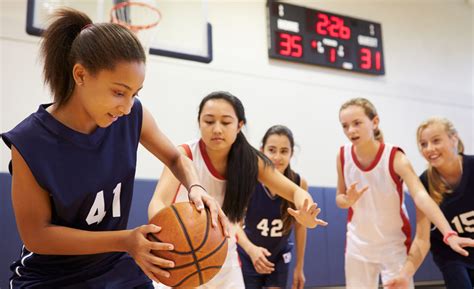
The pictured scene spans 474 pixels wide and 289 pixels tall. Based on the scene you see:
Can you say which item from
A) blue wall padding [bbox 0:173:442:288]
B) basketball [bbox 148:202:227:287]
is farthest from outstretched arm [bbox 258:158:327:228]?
blue wall padding [bbox 0:173:442:288]

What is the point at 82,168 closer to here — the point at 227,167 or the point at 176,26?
the point at 227,167

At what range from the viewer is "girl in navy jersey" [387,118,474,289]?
2.86 meters

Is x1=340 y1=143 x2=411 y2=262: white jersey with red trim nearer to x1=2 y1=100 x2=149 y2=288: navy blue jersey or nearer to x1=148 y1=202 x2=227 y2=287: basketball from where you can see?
x1=148 y1=202 x2=227 y2=287: basketball

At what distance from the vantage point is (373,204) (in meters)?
3.27

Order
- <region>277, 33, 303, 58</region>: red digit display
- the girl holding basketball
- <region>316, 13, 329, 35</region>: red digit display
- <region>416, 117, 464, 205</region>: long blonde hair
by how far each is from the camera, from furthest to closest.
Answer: <region>316, 13, 329, 35</region>: red digit display → <region>277, 33, 303, 58</region>: red digit display → <region>416, 117, 464, 205</region>: long blonde hair → the girl holding basketball

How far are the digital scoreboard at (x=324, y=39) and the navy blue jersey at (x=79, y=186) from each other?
410 centimetres

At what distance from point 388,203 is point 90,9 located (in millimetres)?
3485

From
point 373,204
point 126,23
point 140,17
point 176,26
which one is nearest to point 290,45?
point 176,26

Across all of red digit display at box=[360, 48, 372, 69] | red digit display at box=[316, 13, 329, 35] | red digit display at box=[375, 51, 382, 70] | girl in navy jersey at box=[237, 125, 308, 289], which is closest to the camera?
girl in navy jersey at box=[237, 125, 308, 289]

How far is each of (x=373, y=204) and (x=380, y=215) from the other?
0.32ft

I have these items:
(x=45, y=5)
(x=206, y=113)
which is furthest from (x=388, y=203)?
(x=45, y=5)

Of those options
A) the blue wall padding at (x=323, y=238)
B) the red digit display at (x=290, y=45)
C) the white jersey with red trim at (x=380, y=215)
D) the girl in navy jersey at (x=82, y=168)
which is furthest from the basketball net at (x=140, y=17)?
the girl in navy jersey at (x=82, y=168)

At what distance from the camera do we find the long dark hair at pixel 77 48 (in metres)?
1.35

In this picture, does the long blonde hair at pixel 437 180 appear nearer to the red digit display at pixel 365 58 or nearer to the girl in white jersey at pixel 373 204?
the girl in white jersey at pixel 373 204
